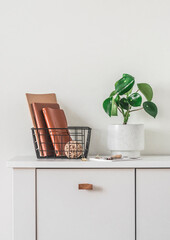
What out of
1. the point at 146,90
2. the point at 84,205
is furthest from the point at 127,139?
the point at 84,205

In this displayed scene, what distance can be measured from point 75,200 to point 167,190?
0.37 m

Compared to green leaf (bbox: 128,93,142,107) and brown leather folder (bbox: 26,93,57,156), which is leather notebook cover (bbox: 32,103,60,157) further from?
green leaf (bbox: 128,93,142,107)

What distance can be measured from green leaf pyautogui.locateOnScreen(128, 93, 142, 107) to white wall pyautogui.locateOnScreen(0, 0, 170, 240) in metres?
0.17

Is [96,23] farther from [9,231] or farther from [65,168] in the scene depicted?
[9,231]

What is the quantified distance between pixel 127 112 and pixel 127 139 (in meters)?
0.14

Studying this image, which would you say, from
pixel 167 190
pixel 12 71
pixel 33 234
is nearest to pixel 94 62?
pixel 12 71

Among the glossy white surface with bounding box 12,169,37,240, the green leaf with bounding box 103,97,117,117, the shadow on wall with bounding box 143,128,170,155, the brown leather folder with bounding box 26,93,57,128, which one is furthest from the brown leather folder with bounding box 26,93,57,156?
the shadow on wall with bounding box 143,128,170,155

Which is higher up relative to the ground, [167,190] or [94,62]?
[94,62]

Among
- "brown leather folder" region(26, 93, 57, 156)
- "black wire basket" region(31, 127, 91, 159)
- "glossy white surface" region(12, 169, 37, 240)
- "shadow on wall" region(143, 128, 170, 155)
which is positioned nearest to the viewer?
"glossy white surface" region(12, 169, 37, 240)

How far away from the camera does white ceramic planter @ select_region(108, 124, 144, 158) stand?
158 cm

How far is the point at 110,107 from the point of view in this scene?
1638 millimetres

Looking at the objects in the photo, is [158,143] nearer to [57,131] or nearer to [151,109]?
[151,109]

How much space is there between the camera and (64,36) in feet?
5.90

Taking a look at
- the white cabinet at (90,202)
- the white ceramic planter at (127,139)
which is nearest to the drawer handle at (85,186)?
the white cabinet at (90,202)
